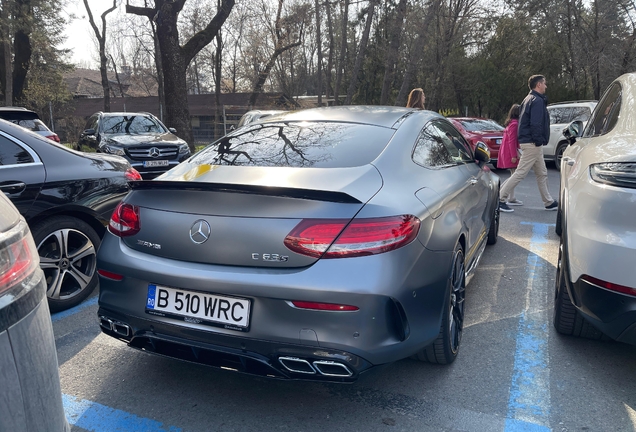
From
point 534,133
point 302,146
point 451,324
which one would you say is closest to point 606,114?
point 451,324

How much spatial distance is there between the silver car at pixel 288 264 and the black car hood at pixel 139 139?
26.4ft

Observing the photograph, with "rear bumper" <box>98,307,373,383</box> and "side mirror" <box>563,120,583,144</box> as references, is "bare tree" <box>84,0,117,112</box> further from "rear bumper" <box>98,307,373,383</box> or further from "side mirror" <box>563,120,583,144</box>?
"rear bumper" <box>98,307,373,383</box>

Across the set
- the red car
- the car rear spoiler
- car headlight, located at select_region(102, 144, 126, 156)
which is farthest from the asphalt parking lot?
the red car

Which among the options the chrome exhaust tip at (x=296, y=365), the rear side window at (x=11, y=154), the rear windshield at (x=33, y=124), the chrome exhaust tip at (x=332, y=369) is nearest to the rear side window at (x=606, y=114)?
the chrome exhaust tip at (x=332, y=369)

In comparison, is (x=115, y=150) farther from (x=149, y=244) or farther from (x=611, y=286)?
(x=611, y=286)

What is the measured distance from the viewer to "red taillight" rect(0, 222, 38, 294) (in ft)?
4.59

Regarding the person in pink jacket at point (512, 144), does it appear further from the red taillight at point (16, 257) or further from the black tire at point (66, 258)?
the red taillight at point (16, 257)

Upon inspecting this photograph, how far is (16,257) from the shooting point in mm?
1474

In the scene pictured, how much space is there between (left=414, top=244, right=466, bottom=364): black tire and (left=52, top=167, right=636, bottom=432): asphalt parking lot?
0.39 feet

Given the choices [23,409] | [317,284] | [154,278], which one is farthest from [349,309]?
[23,409]

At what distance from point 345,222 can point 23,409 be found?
4.58 feet

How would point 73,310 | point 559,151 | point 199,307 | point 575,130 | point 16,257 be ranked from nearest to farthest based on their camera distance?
point 16,257, point 199,307, point 73,310, point 575,130, point 559,151

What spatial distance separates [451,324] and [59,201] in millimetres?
2964

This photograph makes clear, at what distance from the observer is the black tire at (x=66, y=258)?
390cm
